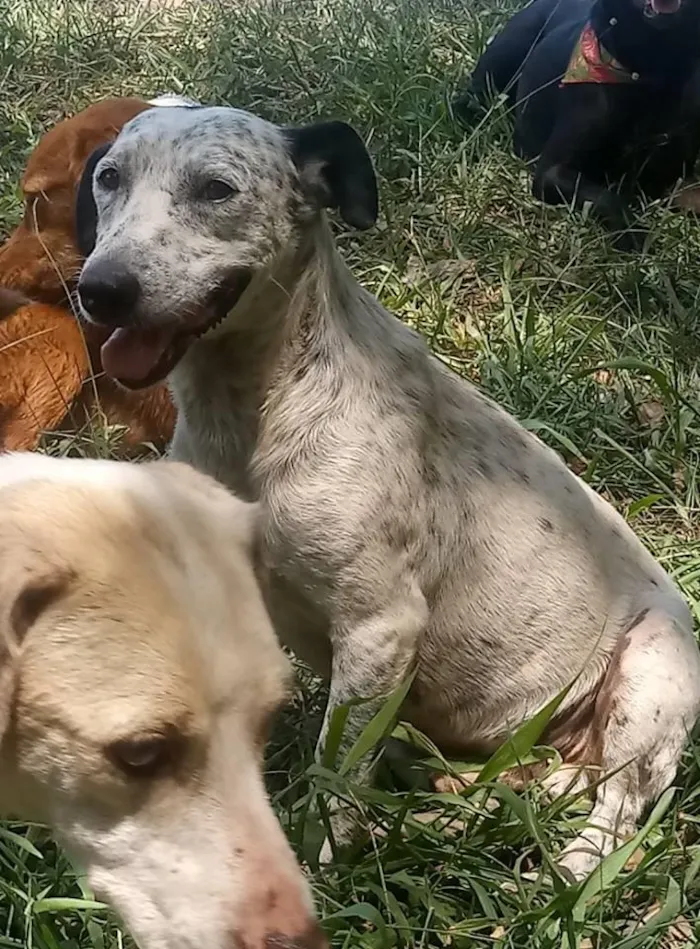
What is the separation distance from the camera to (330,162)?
2807 millimetres

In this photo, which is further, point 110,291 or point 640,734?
point 640,734

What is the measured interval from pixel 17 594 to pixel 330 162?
1.50 meters

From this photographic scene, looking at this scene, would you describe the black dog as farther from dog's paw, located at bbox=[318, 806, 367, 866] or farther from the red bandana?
dog's paw, located at bbox=[318, 806, 367, 866]

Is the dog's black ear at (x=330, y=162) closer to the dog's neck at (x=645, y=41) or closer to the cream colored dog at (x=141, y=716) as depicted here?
the cream colored dog at (x=141, y=716)

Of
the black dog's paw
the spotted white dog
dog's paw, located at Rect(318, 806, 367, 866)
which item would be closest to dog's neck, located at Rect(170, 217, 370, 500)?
the spotted white dog

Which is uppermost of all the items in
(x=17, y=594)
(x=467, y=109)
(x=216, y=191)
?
(x=216, y=191)

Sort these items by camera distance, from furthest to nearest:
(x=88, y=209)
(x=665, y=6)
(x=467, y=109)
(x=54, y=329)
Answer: (x=467, y=109) < (x=665, y=6) < (x=54, y=329) < (x=88, y=209)

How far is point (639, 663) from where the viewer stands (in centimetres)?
286

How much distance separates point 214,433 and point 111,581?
1.09 m

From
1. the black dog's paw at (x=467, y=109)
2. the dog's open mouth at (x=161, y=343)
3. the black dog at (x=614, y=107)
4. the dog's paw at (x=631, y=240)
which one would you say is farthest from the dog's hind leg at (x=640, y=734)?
the black dog's paw at (x=467, y=109)

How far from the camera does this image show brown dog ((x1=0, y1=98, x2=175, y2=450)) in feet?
12.8

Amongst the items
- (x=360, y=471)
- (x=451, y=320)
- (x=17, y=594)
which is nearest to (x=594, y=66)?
(x=451, y=320)

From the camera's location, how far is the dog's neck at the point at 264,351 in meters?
2.75

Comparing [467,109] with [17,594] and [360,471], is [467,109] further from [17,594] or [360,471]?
[17,594]
